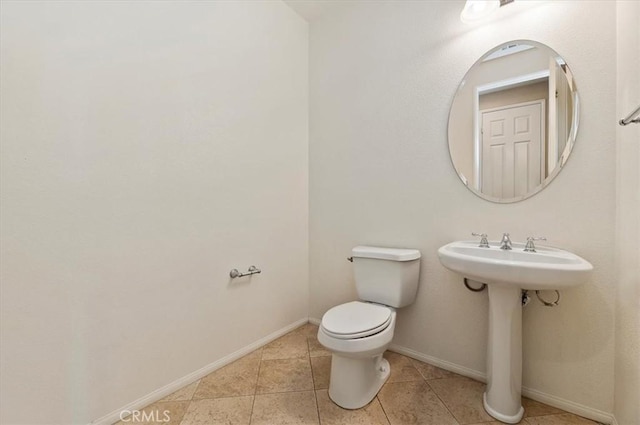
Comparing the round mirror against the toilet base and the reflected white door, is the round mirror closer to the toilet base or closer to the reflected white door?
the reflected white door

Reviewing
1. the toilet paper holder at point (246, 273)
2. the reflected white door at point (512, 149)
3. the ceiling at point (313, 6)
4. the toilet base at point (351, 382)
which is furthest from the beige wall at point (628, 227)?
the toilet paper holder at point (246, 273)

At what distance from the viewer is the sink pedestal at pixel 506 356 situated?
125 cm

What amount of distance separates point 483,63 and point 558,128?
0.52m

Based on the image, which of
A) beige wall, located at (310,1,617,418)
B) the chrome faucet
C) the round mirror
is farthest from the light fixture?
the chrome faucet

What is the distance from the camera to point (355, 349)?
1249 millimetres

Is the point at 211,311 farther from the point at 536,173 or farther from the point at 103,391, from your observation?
the point at 536,173

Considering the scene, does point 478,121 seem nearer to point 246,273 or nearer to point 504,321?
point 504,321

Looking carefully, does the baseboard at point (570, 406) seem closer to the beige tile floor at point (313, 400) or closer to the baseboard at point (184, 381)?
the beige tile floor at point (313, 400)

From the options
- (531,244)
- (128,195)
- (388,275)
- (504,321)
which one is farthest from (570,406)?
(128,195)

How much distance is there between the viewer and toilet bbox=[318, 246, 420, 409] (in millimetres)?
1281

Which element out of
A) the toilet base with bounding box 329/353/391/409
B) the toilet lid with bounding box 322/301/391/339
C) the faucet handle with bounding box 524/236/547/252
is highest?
the faucet handle with bounding box 524/236/547/252

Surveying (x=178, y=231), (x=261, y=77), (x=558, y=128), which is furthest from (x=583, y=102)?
(x=178, y=231)

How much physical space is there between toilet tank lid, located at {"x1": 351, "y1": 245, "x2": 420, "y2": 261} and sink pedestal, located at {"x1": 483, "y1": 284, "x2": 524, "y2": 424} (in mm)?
452

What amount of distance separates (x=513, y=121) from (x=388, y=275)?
1089 mm
